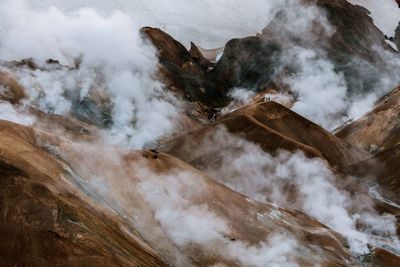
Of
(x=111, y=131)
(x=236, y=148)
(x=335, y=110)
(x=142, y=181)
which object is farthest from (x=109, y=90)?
(x=335, y=110)

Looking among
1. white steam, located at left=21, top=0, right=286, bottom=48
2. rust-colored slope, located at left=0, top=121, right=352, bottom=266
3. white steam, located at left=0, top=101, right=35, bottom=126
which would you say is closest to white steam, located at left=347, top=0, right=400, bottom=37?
white steam, located at left=21, top=0, right=286, bottom=48

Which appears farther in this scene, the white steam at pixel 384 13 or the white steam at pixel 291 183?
the white steam at pixel 384 13

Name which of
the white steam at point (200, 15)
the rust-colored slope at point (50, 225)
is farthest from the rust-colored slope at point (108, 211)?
the white steam at point (200, 15)

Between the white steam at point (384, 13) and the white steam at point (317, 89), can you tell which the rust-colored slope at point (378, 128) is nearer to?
the white steam at point (317, 89)

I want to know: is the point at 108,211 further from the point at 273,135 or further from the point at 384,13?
the point at 384,13

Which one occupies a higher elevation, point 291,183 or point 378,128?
point 378,128

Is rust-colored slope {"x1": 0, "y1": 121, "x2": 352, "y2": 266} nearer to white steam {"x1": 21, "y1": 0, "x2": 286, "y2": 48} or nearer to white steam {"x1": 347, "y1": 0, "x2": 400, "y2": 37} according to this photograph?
white steam {"x1": 21, "y1": 0, "x2": 286, "y2": 48}

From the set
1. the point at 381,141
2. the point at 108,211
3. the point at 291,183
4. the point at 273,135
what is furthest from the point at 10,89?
the point at 381,141

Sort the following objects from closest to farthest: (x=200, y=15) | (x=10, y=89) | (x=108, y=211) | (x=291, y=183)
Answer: (x=108, y=211) → (x=10, y=89) → (x=291, y=183) → (x=200, y=15)

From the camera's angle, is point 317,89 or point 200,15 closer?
point 317,89
